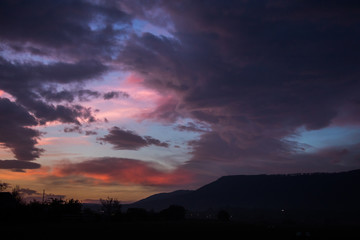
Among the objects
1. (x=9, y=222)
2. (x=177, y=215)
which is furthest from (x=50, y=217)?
(x=177, y=215)

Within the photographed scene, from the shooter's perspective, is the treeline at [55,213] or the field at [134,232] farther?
the treeline at [55,213]

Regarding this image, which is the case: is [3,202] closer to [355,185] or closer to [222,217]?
[222,217]

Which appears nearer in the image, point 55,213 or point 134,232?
point 134,232

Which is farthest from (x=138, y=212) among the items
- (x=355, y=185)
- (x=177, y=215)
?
(x=355, y=185)

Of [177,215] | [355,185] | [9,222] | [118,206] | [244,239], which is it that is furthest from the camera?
[355,185]

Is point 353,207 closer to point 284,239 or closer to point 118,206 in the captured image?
point 118,206

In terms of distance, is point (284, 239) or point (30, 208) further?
point (30, 208)

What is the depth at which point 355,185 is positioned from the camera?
18850 centimetres

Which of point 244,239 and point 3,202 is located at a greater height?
point 3,202

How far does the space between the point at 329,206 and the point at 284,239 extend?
163947 millimetres

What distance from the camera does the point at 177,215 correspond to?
83.9 m

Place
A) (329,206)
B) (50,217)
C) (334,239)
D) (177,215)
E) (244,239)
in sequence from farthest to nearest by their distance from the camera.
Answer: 1. (329,206)
2. (177,215)
3. (50,217)
4. (334,239)
5. (244,239)

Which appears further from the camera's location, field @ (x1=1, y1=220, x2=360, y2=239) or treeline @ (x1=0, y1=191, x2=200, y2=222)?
treeline @ (x1=0, y1=191, x2=200, y2=222)

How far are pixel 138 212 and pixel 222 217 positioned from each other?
33107 millimetres
